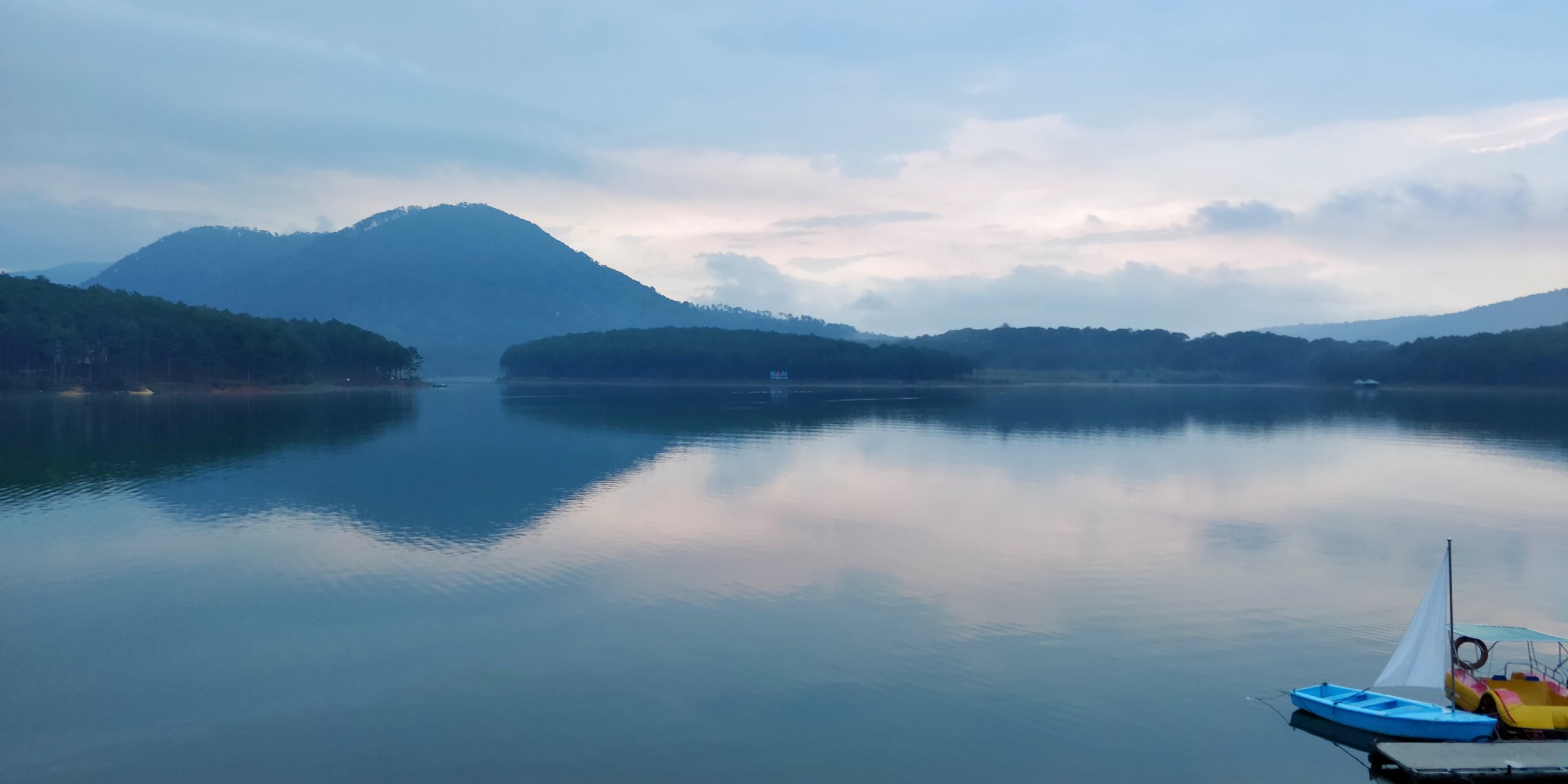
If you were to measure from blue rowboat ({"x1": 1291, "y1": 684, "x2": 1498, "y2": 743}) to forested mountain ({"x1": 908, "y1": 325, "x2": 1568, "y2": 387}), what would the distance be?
386 feet

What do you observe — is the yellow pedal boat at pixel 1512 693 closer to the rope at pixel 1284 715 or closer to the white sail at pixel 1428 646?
the white sail at pixel 1428 646

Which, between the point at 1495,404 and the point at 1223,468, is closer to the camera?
the point at 1223,468

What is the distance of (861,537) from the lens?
20.7 m

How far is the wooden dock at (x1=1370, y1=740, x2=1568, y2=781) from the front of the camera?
359 inches

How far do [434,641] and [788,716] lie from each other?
5.34 meters

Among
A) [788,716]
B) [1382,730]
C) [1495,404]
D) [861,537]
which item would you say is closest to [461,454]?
[861,537]

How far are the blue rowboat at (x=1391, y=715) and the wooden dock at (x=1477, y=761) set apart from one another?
1.08 feet

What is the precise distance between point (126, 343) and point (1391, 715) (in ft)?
271

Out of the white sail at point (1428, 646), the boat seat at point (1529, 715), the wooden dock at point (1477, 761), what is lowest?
the wooden dock at point (1477, 761)

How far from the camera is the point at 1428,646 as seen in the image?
10.7 metres

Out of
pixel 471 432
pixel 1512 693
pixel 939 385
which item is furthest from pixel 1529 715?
pixel 939 385

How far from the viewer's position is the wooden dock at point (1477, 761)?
9.12 meters

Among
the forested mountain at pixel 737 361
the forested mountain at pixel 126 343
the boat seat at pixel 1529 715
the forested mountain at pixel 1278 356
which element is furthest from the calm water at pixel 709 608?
the forested mountain at pixel 737 361

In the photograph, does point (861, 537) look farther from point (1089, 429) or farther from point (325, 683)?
point (1089, 429)
